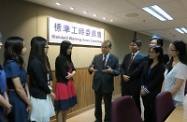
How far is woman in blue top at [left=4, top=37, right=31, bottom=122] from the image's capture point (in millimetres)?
1708

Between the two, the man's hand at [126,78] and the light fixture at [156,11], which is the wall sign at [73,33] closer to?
the light fixture at [156,11]

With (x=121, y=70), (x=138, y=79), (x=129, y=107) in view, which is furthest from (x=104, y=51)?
(x=129, y=107)

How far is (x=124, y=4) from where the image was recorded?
9.57 feet

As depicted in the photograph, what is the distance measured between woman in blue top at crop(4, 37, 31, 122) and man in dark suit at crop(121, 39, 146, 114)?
1.62m

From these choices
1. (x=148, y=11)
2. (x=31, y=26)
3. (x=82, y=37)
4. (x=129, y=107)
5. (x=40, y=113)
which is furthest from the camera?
(x=82, y=37)

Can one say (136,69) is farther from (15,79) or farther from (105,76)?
(15,79)

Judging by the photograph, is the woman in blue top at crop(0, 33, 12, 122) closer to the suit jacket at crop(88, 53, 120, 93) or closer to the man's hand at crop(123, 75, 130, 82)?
the suit jacket at crop(88, 53, 120, 93)

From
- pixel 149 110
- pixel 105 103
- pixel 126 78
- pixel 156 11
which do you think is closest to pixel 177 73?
pixel 149 110

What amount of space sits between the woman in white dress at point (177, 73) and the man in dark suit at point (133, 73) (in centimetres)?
63

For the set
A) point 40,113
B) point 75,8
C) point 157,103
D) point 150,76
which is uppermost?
point 75,8

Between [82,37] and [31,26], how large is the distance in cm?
129

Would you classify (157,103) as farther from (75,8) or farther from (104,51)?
(75,8)

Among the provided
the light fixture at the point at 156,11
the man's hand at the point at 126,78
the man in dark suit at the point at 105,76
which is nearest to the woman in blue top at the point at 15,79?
the man in dark suit at the point at 105,76

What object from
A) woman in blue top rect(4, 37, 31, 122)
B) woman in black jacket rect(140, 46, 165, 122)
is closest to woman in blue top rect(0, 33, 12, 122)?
woman in blue top rect(4, 37, 31, 122)
